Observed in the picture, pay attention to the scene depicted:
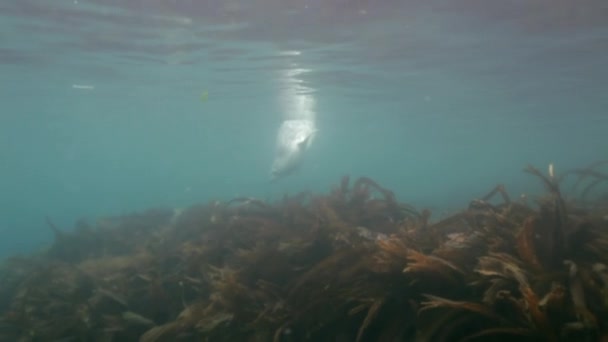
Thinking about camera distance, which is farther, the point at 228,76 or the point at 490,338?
the point at 228,76

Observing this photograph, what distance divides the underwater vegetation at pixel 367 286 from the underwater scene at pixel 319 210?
21mm

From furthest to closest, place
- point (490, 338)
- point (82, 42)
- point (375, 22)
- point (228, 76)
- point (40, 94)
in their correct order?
point (40, 94), point (228, 76), point (82, 42), point (375, 22), point (490, 338)

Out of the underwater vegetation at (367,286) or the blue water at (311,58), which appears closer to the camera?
the underwater vegetation at (367,286)

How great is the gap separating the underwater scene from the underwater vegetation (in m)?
0.02

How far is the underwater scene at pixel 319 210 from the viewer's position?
3664 mm

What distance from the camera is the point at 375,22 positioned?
14.8 m

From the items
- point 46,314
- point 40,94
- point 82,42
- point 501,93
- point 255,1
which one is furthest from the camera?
point 40,94

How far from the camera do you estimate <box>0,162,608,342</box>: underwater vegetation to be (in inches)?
124

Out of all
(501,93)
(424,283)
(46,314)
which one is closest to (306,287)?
(424,283)

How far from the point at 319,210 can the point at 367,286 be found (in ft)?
10.4

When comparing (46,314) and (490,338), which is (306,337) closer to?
(490,338)

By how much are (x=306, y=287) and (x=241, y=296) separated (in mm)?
681

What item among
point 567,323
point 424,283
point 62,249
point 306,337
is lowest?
point 62,249

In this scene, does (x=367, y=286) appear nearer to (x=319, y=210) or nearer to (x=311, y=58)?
(x=319, y=210)
